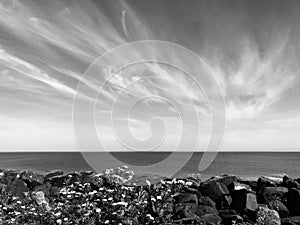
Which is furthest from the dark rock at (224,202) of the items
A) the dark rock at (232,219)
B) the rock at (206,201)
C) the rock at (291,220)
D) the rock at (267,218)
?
the rock at (291,220)

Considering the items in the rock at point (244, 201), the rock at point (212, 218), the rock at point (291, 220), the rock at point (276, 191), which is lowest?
the rock at point (291, 220)

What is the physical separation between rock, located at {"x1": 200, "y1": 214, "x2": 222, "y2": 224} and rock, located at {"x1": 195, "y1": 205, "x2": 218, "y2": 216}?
1.18 feet

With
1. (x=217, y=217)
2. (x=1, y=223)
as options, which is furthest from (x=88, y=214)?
(x=217, y=217)

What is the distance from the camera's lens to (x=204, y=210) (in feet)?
26.4

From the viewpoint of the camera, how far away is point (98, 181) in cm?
941

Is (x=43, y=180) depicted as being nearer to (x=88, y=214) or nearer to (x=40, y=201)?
(x=40, y=201)

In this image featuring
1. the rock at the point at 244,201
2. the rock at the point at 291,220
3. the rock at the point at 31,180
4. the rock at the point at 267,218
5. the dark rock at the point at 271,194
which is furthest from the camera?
the rock at the point at 31,180

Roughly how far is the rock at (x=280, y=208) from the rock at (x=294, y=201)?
0.28 meters

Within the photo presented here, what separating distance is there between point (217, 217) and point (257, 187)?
11.3ft

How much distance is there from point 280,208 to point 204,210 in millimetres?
2275

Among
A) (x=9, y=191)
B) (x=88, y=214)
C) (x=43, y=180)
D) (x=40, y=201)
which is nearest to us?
(x=88, y=214)

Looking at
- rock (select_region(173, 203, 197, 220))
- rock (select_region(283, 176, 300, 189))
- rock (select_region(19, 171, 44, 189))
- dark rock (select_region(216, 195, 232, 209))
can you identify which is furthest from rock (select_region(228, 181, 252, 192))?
rock (select_region(19, 171, 44, 189))

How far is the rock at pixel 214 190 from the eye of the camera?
915 cm

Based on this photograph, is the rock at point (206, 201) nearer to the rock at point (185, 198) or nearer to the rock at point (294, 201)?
the rock at point (185, 198)
